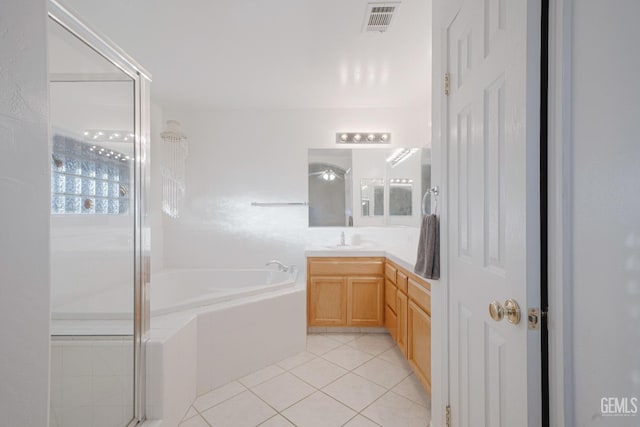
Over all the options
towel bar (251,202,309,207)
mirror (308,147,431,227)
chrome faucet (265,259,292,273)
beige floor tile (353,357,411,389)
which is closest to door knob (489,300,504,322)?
beige floor tile (353,357,411,389)

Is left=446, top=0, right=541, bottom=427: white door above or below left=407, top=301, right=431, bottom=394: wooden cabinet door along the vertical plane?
above

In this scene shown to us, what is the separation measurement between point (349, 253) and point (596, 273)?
7.06 ft

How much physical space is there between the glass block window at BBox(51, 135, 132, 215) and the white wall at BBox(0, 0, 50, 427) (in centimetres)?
92

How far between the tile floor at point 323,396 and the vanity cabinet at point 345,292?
0.35m

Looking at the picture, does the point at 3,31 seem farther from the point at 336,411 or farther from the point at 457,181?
the point at 336,411

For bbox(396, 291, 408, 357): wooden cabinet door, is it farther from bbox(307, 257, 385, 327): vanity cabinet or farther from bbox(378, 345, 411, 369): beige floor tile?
bbox(307, 257, 385, 327): vanity cabinet

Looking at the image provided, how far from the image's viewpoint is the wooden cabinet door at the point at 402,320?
2033mm

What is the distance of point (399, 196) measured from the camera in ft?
10.2

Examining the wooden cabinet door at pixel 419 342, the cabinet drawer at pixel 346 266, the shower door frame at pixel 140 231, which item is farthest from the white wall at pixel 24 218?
the cabinet drawer at pixel 346 266

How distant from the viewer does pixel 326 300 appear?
265 centimetres

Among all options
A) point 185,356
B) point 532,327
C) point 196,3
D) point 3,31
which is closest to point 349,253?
point 185,356

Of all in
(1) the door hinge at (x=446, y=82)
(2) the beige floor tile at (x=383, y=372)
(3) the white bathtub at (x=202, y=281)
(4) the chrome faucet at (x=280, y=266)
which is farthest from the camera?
(4) the chrome faucet at (x=280, y=266)

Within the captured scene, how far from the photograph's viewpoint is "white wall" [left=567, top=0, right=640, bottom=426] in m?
0.47

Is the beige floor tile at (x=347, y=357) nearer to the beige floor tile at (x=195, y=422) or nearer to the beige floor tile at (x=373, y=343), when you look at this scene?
the beige floor tile at (x=373, y=343)
